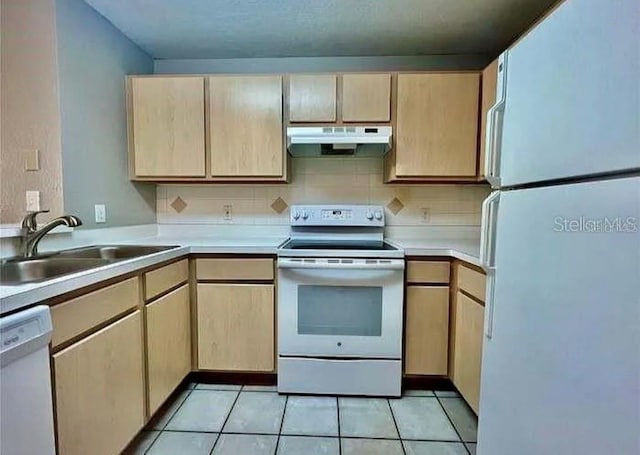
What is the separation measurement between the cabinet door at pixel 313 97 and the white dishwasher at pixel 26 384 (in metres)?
1.76

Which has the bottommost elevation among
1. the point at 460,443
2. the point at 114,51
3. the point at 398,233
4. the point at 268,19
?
the point at 460,443

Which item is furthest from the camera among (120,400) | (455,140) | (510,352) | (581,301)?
(455,140)

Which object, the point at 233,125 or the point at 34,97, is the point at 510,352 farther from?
the point at 34,97

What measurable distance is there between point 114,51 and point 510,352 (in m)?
2.59

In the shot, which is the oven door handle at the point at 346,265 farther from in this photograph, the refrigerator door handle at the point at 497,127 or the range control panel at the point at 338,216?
the refrigerator door handle at the point at 497,127

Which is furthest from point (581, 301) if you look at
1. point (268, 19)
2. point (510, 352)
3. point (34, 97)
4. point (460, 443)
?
point (34, 97)

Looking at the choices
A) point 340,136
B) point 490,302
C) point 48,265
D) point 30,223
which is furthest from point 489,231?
point 30,223

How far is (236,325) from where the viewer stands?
217 cm

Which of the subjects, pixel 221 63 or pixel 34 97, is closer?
pixel 34 97

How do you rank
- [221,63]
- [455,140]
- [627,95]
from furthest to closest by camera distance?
[221,63], [455,140], [627,95]

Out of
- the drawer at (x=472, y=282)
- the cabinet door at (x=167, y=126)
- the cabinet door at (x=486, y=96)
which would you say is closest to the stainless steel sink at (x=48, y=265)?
the cabinet door at (x=167, y=126)

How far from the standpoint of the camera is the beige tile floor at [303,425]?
1.65 m

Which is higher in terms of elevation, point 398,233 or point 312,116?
point 312,116

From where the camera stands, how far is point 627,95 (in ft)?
2.23
